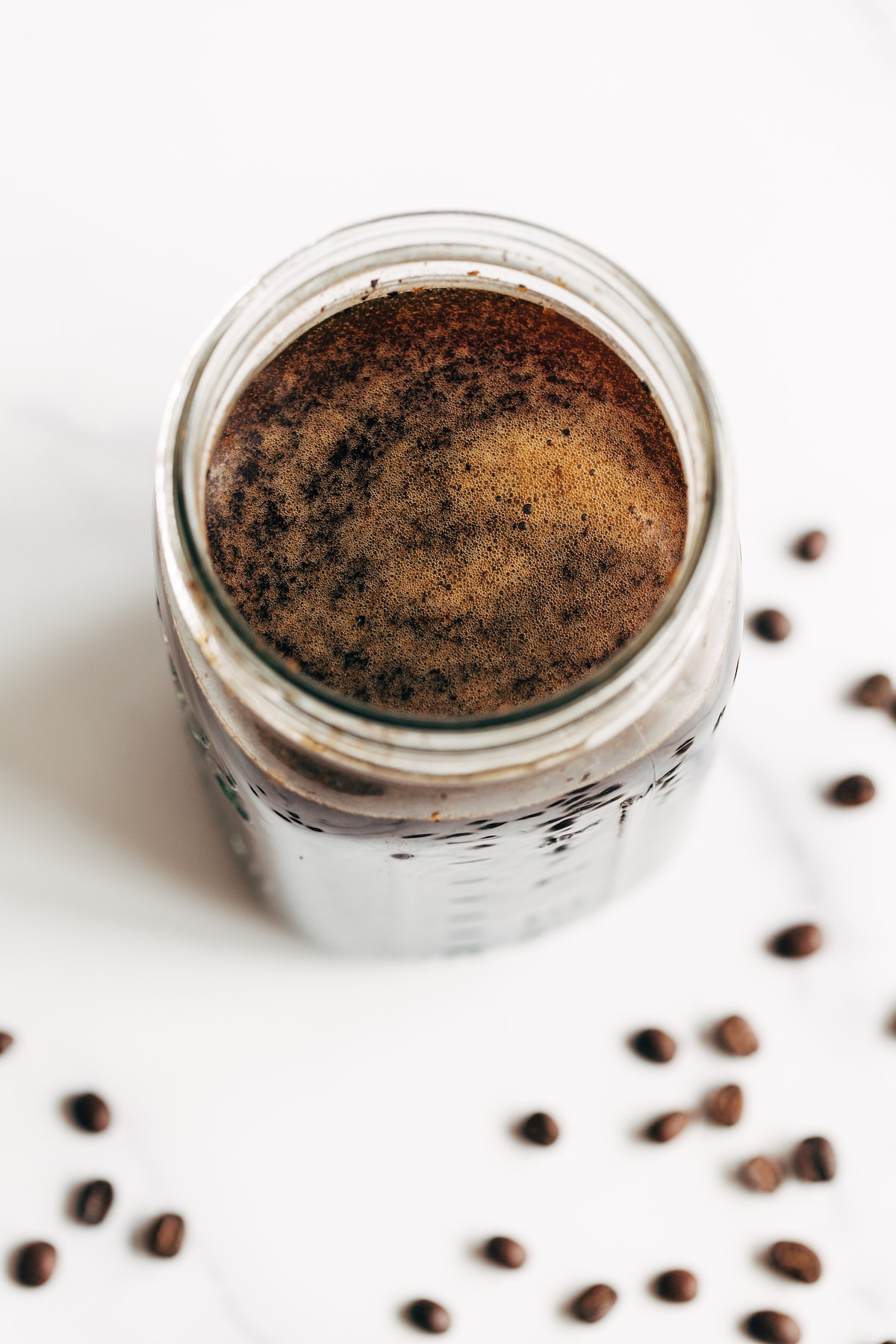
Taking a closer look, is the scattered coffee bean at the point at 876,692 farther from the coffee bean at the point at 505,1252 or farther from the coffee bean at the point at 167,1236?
the coffee bean at the point at 167,1236

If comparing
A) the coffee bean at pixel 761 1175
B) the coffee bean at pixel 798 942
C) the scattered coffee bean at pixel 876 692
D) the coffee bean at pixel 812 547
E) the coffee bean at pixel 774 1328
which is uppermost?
the coffee bean at pixel 812 547

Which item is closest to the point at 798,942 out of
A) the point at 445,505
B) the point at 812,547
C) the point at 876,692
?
the point at 876,692

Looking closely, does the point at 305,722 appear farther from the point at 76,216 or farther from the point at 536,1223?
the point at 76,216

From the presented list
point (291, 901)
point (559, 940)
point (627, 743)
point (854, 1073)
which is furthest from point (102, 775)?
point (854, 1073)

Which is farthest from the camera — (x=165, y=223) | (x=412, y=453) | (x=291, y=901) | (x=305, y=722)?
(x=165, y=223)

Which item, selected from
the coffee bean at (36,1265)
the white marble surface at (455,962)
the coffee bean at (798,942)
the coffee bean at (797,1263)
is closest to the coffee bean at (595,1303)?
the white marble surface at (455,962)

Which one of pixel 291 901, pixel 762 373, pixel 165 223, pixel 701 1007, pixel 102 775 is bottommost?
pixel 701 1007

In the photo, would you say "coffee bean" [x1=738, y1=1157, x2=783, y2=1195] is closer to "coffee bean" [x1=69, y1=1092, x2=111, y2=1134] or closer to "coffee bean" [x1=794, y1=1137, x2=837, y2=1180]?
"coffee bean" [x1=794, y1=1137, x2=837, y2=1180]
